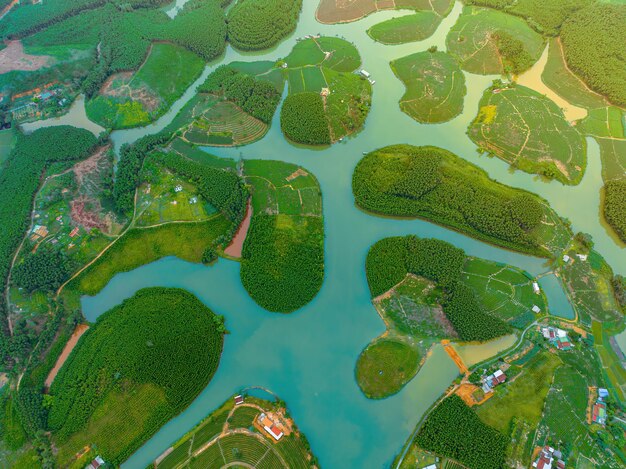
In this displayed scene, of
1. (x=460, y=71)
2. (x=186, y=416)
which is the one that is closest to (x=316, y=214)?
(x=186, y=416)

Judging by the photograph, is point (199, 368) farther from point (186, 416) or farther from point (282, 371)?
point (282, 371)

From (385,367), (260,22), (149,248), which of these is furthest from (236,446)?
(260,22)

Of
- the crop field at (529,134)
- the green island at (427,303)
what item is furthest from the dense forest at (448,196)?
the crop field at (529,134)

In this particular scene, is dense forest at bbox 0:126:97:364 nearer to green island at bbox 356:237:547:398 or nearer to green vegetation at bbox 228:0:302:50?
green vegetation at bbox 228:0:302:50

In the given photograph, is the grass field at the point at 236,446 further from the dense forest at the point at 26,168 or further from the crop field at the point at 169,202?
the dense forest at the point at 26,168

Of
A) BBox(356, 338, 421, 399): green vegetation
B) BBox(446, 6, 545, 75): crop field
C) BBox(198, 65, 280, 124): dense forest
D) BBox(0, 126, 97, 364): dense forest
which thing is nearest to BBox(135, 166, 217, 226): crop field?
BBox(0, 126, 97, 364): dense forest

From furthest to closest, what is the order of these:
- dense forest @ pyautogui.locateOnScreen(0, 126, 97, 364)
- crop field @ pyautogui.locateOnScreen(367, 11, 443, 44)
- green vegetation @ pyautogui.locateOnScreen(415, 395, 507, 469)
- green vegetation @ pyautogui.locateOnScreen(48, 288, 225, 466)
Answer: crop field @ pyautogui.locateOnScreen(367, 11, 443, 44) → dense forest @ pyautogui.locateOnScreen(0, 126, 97, 364) → green vegetation @ pyautogui.locateOnScreen(48, 288, 225, 466) → green vegetation @ pyautogui.locateOnScreen(415, 395, 507, 469)
